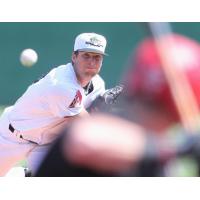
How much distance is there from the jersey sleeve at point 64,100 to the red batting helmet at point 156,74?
10.4 ft

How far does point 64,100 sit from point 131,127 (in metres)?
3.54

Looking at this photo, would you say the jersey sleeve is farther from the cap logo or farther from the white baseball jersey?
the cap logo

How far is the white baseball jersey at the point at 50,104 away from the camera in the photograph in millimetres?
5703

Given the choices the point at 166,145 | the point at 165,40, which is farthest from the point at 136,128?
the point at 165,40

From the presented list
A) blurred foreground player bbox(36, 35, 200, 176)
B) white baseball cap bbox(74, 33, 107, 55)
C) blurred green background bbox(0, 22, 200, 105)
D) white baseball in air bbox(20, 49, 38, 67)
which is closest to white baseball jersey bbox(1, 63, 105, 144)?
white baseball cap bbox(74, 33, 107, 55)

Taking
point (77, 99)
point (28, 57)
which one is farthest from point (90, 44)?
point (28, 57)

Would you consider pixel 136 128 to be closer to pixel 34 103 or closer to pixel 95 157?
pixel 95 157

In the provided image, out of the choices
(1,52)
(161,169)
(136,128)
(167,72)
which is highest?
(1,52)

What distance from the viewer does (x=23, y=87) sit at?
12461 mm

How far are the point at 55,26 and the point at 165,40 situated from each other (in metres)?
9.46

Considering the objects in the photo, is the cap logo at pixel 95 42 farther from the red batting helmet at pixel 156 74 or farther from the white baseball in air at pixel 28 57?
the white baseball in air at pixel 28 57

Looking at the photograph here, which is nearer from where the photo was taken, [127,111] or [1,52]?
[127,111]

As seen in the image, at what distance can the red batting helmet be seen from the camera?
2299 mm

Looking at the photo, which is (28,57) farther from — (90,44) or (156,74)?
(156,74)
